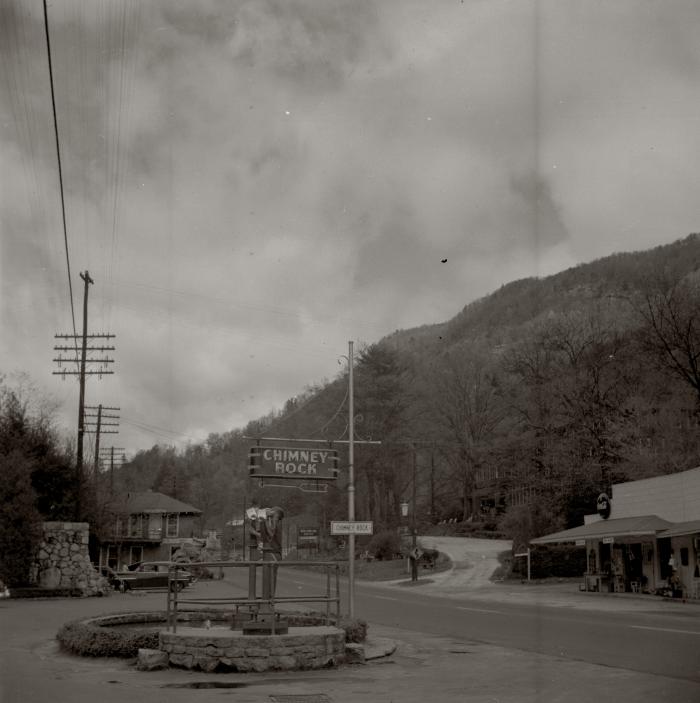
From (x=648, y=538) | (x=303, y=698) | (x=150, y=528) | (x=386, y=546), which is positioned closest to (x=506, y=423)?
(x=386, y=546)

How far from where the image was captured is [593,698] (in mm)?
10023

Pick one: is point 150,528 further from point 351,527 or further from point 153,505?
point 351,527

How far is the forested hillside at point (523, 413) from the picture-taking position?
174 ft

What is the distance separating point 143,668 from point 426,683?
4.11 meters

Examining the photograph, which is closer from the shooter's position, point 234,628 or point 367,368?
point 234,628

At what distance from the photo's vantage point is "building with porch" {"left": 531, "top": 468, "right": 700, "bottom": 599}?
33.7 metres

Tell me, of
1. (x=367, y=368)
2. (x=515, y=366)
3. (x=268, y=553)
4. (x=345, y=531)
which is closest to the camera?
(x=268, y=553)

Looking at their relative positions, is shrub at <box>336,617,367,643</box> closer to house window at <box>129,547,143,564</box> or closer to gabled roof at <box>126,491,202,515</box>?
gabled roof at <box>126,491,202,515</box>

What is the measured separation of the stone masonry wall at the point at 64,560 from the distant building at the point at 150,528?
144 ft

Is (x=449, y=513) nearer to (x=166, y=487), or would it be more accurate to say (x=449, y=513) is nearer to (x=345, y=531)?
(x=166, y=487)

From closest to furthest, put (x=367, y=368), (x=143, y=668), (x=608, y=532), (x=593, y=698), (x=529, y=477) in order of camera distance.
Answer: (x=593, y=698), (x=143, y=668), (x=608, y=532), (x=529, y=477), (x=367, y=368)

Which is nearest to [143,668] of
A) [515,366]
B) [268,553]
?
[268,553]

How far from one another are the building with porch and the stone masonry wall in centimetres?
2051

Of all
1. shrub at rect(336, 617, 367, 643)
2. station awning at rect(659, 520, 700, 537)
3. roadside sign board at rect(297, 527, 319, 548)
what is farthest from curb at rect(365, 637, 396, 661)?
roadside sign board at rect(297, 527, 319, 548)
